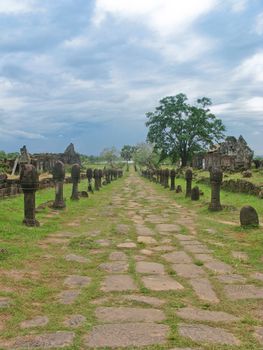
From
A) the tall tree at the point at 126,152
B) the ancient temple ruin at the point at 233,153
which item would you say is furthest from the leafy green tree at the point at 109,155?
the ancient temple ruin at the point at 233,153

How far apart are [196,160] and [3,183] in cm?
3583

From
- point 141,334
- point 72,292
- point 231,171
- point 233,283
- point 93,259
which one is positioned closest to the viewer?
point 141,334

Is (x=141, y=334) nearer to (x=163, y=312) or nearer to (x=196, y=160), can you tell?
(x=163, y=312)

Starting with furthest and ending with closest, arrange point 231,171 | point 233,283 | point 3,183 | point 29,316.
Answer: point 231,171, point 3,183, point 233,283, point 29,316

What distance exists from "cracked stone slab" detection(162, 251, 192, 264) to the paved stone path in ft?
0.05

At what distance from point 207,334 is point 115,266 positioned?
8.56 ft

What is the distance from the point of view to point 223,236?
337 inches

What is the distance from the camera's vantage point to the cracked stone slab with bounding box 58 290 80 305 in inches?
172

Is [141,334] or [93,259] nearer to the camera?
[141,334]

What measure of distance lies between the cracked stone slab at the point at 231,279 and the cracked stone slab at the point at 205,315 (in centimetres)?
122

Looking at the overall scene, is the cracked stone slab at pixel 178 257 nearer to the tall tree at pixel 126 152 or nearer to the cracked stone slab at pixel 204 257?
the cracked stone slab at pixel 204 257

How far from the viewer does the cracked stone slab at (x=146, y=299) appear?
14.3 ft

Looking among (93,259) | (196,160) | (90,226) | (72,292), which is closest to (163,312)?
(72,292)

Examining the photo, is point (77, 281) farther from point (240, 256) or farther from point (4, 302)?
point (240, 256)
